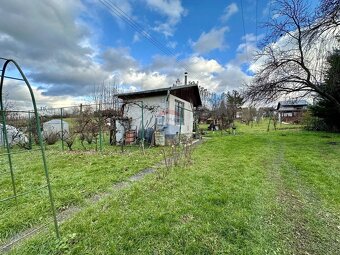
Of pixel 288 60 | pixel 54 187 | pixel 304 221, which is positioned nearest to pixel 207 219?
pixel 304 221

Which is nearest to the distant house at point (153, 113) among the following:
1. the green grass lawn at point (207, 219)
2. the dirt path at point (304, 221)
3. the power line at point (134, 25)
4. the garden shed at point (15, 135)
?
the power line at point (134, 25)

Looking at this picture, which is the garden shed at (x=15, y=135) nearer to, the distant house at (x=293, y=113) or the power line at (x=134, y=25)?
the power line at (x=134, y=25)

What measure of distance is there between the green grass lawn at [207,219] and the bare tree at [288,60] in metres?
8.48

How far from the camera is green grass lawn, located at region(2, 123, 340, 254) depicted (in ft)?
7.91

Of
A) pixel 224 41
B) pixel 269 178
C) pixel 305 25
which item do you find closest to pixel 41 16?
pixel 269 178

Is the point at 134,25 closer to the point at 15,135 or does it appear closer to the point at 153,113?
the point at 153,113

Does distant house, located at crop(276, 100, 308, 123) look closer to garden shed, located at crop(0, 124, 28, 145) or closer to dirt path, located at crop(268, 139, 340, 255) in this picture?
dirt path, located at crop(268, 139, 340, 255)

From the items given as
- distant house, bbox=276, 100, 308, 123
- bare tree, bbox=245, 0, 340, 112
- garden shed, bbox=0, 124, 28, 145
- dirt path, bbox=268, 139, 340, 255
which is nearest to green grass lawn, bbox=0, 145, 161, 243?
dirt path, bbox=268, 139, 340, 255

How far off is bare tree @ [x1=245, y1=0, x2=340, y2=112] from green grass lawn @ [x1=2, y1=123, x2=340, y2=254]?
848cm

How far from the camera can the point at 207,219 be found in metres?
2.98

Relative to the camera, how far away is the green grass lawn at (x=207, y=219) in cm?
241

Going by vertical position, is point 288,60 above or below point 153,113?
above

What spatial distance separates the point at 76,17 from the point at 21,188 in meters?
5.94

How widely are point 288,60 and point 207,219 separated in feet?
39.4
